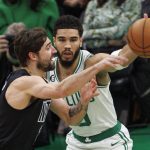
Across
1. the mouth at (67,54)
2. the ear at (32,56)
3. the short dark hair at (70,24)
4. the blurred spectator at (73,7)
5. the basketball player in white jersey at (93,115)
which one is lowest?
the basketball player in white jersey at (93,115)

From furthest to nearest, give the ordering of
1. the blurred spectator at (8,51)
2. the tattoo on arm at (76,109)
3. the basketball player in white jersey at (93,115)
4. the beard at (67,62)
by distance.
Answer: the blurred spectator at (8,51) → the beard at (67,62) → the basketball player in white jersey at (93,115) → the tattoo on arm at (76,109)

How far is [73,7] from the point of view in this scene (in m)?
7.60

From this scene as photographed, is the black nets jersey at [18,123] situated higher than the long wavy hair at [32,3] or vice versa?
the long wavy hair at [32,3]

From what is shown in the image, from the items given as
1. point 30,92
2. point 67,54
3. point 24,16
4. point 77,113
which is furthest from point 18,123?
point 24,16

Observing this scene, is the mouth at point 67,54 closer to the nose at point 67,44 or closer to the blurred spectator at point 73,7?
the nose at point 67,44

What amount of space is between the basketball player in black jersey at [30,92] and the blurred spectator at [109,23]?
7.71 feet

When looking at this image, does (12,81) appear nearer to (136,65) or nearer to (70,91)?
(70,91)

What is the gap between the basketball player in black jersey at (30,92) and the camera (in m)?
4.26

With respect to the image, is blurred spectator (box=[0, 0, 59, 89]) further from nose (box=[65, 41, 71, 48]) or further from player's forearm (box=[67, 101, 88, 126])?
player's forearm (box=[67, 101, 88, 126])

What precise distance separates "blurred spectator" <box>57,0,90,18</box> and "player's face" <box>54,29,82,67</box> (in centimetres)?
227

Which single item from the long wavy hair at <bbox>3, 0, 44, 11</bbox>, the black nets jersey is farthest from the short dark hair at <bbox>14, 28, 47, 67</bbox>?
the long wavy hair at <bbox>3, 0, 44, 11</bbox>

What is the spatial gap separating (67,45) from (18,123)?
1.03 metres

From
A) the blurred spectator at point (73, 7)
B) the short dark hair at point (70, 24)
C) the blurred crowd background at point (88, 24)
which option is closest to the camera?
the short dark hair at point (70, 24)

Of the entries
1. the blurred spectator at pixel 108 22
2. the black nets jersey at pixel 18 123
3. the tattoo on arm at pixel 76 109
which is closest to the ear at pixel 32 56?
the black nets jersey at pixel 18 123
